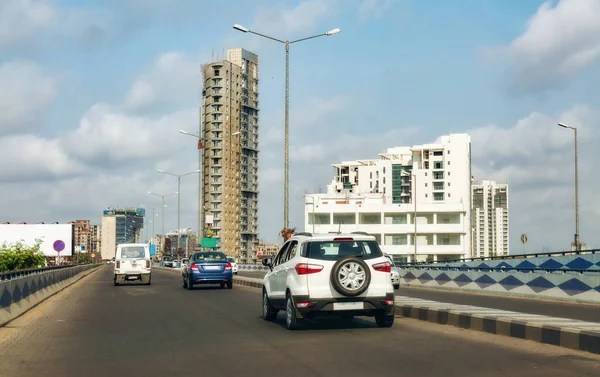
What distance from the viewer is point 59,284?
36906 mm

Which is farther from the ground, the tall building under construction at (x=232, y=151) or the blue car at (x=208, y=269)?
the tall building under construction at (x=232, y=151)

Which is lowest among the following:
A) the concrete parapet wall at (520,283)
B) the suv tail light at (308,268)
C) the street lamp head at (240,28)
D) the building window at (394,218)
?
the concrete parapet wall at (520,283)

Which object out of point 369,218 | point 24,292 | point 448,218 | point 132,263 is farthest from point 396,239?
point 24,292

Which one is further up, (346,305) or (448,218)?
(448,218)

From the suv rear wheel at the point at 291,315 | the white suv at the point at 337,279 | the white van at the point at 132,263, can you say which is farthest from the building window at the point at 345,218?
the white suv at the point at 337,279

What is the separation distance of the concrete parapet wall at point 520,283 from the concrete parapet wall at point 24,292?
16.7 m

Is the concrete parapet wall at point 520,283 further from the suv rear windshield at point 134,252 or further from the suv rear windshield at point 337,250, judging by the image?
the suv rear windshield at point 134,252

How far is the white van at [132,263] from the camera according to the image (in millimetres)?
39156

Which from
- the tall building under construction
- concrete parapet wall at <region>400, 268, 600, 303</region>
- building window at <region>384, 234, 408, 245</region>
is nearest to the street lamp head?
concrete parapet wall at <region>400, 268, 600, 303</region>

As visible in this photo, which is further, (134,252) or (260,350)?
(134,252)

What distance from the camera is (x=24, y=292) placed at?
2194cm

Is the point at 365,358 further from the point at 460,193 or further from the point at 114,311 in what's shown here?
the point at 460,193

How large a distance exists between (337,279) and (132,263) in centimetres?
2708

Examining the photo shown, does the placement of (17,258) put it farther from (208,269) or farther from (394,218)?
(394,218)
